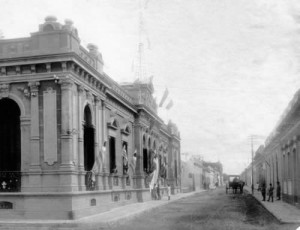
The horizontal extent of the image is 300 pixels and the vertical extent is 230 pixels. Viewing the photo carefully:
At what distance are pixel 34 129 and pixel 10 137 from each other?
1537 mm

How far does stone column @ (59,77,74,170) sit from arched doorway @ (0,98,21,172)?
7.65ft

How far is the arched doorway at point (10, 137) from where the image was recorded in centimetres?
2306

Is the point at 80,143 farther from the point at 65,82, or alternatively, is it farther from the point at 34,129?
the point at 65,82

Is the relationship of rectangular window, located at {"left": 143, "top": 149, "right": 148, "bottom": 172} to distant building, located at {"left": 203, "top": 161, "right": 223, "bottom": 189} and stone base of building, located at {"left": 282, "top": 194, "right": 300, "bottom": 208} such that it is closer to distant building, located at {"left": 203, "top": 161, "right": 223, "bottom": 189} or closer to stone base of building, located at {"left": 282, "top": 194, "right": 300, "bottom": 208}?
stone base of building, located at {"left": 282, "top": 194, "right": 300, "bottom": 208}

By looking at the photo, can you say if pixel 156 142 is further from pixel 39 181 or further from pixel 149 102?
pixel 39 181

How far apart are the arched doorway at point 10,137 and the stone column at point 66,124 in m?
2.33

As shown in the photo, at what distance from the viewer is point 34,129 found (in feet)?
73.8

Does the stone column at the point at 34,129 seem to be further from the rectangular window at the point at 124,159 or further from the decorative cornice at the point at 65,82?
the rectangular window at the point at 124,159

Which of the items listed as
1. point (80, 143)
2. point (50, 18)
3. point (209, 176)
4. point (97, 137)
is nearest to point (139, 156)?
point (97, 137)

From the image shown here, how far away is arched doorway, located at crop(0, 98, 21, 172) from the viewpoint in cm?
2306

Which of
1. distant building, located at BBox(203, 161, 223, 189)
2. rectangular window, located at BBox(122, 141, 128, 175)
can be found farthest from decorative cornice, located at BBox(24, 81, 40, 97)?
distant building, located at BBox(203, 161, 223, 189)

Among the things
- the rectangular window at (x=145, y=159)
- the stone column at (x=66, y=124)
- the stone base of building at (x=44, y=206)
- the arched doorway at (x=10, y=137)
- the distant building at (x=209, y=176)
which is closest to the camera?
the stone base of building at (x=44, y=206)

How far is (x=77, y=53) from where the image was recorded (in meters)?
22.6

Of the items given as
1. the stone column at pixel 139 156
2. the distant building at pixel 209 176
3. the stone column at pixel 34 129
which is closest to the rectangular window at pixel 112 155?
the stone column at pixel 139 156
